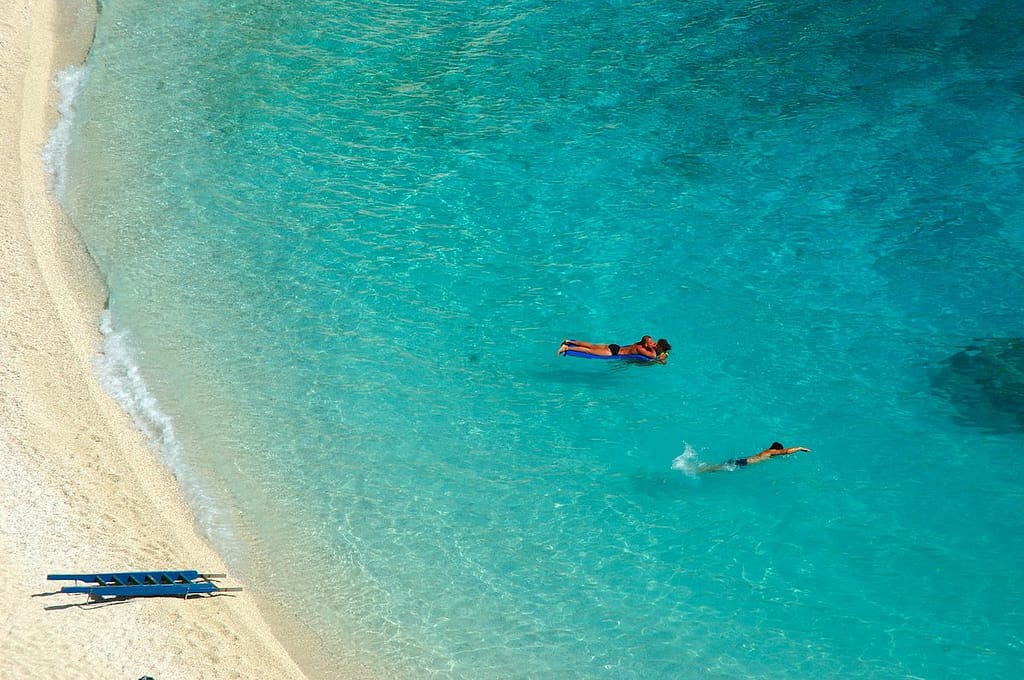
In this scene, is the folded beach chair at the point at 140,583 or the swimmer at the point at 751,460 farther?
the swimmer at the point at 751,460

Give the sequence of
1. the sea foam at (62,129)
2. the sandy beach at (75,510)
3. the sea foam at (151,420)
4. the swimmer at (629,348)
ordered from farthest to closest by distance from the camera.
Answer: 1. the sea foam at (62,129)
2. the swimmer at (629,348)
3. the sea foam at (151,420)
4. the sandy beach at (75,510)

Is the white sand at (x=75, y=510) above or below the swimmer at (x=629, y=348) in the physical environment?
above

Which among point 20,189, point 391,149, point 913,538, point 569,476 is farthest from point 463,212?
point 913,538

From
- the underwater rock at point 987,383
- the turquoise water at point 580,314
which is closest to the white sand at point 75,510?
the turquoise water at point 580,314

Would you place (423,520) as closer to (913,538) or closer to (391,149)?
(913,538)

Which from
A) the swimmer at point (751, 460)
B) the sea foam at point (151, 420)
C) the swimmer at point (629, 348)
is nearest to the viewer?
the sea foam at point (151, 420)

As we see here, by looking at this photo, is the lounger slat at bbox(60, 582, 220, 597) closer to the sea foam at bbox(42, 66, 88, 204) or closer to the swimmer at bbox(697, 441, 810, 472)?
the swimmer at bbox(697, 441, 810, 472)

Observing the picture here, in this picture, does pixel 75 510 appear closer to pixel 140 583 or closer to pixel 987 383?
pixel 140 583

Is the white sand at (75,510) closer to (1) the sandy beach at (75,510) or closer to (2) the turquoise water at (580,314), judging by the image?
(1) the sandy beach at (75,510)
